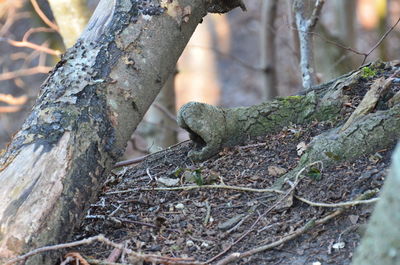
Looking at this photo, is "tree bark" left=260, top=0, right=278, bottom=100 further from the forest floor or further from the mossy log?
the forest floor

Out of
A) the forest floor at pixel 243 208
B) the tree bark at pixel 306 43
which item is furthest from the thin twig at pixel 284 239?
the tree bark at pixel 306 43

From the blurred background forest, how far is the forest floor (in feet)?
11.0

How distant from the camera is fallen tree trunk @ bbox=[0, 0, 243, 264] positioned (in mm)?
2283

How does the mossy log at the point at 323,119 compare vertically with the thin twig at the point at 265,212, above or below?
above

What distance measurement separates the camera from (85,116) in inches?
101

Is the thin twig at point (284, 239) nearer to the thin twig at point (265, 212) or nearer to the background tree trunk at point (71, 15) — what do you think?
the thin twig at point (265, 212)

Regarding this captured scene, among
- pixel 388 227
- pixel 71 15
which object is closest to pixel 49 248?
pixel 388 227

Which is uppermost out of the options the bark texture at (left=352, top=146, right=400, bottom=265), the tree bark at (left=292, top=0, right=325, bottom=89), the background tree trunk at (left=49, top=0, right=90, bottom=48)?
the background tree trunk at (left=49, top=0, right=90, bottom=48)

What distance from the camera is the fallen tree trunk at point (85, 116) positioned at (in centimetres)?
228

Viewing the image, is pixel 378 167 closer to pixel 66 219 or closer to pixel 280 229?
pixel 280 229

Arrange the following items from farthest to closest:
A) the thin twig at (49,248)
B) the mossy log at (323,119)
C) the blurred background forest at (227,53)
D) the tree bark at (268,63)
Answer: the tree bark at (268,63) < the blurred background forest at (227,53) < the mossy log at (323,119) < the thin twig at (49,248)

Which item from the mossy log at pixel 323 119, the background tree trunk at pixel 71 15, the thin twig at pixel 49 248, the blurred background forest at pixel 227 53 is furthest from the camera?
the blurred background forest at pixel 227 53

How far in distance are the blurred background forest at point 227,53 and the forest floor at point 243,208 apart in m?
3.34

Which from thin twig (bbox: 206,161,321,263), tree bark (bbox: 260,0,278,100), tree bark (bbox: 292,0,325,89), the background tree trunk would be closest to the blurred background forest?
tree bark (bbox: 260,0,278,100)
